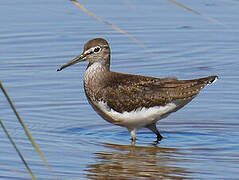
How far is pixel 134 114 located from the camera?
7.73m

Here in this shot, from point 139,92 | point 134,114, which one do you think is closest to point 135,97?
point 139,92

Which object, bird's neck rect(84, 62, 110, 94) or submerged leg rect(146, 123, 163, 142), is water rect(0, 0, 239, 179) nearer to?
submerged leg rect(146, 123, 163, 142)

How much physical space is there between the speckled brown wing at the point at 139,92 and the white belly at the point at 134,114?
0.15ft

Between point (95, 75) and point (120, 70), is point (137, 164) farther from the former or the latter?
point (120, 70)

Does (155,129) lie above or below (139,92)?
below

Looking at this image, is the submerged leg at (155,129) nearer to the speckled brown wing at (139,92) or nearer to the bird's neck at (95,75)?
the speckled brown wing at (139,92)

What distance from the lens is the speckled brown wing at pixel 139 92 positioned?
7.68m

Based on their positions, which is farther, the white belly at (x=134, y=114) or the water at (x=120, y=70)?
the white belly at (x=134, y=114)

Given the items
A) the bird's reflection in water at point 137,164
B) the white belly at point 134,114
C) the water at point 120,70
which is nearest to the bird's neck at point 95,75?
the white belly at point 134,114

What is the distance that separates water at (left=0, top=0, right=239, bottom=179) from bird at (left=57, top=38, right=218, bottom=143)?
0.30 metres

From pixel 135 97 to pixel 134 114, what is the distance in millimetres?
191

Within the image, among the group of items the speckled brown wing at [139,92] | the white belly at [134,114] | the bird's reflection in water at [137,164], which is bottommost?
the bird's reflection in water at [137,164]

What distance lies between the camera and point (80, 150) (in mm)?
7297

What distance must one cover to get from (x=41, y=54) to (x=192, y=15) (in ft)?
10.4
